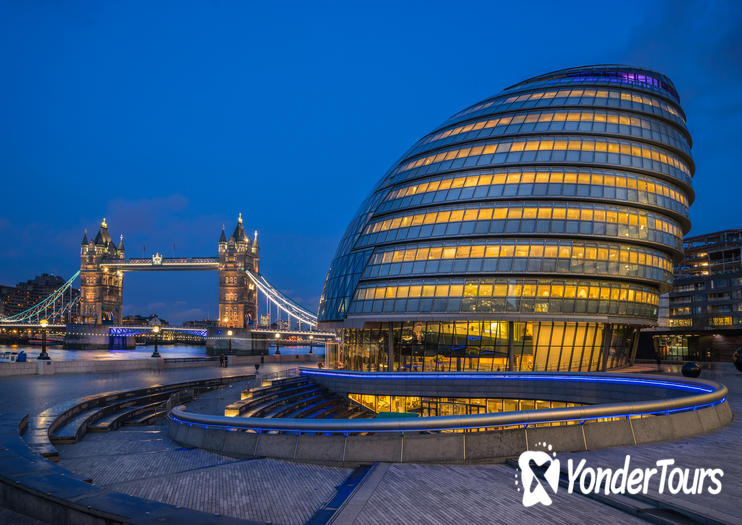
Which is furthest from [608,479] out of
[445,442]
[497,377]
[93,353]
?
[93,353]

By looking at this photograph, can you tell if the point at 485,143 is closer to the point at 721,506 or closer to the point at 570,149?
the point at 570,149

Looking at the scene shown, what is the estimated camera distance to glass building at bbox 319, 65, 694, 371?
1752 inches

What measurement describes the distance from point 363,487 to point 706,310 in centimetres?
11066

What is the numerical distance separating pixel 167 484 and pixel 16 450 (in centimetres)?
361

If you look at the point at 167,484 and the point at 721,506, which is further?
the point at 167,484

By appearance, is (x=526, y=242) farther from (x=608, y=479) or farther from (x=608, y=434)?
(x=608, y=479)

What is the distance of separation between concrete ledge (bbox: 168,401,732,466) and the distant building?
81.3 m

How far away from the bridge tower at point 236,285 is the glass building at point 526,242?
418 ft

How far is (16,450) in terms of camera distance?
40.8ft

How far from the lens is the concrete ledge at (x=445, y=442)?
14602 millimetres

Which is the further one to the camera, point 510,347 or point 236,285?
point 236,285

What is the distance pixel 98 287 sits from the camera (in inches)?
7411

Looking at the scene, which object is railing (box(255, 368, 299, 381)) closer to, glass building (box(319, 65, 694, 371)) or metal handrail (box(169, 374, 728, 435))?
glass building (box(319, 65, 694, 371))

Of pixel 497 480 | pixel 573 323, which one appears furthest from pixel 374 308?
pixel 497 480
